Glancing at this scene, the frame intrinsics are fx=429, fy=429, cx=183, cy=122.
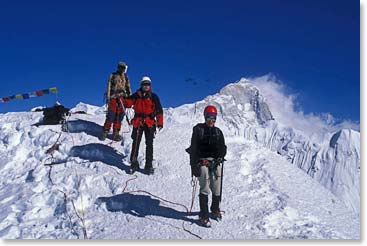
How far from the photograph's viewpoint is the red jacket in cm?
1095

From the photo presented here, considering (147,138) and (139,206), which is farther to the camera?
(147,138)

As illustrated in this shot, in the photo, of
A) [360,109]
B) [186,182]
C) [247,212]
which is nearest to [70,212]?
[186,182]

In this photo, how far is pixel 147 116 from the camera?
11.0 meters

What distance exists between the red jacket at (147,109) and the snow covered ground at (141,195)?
1.38 metres

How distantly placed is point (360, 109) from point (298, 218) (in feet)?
8.60

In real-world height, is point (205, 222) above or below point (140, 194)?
below

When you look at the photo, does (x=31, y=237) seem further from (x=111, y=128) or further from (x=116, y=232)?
(x=111, y=128)

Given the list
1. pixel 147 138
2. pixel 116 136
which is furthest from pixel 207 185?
pixel 116 136

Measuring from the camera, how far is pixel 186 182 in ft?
35.8

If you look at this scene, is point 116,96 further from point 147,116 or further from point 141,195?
point 141,195

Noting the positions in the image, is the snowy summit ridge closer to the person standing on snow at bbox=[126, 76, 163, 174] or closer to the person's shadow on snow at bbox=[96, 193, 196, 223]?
the person's shadow on snow at bbox=[96, 193, 196, 223]

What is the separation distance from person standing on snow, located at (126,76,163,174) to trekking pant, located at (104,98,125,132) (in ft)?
6.56

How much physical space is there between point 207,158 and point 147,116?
295 cm

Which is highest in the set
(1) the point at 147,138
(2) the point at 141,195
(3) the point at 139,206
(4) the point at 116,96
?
(4) the point at 116,96
